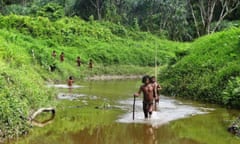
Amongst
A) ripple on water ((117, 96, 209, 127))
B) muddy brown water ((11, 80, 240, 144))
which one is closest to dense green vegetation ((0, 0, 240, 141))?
muddy brown water ((11, 80, 240, 144))

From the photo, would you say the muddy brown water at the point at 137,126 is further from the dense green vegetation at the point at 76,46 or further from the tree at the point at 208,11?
the tree at the point at 208,11

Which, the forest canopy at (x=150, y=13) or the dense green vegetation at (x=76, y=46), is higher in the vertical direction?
the forest canopy at (x=150, y=13)

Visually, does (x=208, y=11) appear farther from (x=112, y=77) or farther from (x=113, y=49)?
(x=112, y=77)

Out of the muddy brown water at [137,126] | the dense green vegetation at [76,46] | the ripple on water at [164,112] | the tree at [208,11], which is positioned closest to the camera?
the muddy brown water at [137,126]

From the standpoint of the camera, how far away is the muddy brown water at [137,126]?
1227 centimetres

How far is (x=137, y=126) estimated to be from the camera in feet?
46.3

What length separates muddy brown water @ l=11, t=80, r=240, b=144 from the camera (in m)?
12.3

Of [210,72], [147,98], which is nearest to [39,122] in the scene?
[147,98]

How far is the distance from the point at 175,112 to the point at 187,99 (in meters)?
5.15

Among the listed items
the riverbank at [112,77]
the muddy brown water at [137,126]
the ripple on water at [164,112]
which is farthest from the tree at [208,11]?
the muddy brown water at [137,126]

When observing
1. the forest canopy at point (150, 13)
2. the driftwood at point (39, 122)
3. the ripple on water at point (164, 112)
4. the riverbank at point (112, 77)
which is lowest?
the riverbank at point (112, 77)

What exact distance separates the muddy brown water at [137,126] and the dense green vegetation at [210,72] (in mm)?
1100

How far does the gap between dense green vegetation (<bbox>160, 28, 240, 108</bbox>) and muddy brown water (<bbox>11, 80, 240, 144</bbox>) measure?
1.10 metres

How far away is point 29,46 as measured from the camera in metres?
31.0
